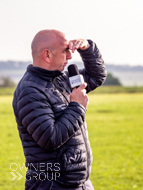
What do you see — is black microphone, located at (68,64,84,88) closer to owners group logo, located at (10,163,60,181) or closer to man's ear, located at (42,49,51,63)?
man's ear, located at (42,49,51,63)

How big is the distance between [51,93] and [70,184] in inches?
29.1

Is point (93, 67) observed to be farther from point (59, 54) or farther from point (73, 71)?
point (59, 54)

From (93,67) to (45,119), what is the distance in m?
0.94

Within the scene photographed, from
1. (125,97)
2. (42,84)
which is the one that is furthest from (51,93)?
(125,97)

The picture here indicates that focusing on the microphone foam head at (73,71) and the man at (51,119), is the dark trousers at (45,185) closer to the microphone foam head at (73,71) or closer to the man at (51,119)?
the man at (51,119)

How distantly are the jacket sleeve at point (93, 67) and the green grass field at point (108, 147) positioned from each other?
1.17 meters

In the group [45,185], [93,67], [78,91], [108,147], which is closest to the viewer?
[78,91]

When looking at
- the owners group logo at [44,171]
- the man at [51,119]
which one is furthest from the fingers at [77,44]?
the owners group logo at [44,171]

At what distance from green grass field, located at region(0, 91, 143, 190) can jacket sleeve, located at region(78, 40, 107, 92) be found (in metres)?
1.17

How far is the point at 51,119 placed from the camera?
294 centimetres

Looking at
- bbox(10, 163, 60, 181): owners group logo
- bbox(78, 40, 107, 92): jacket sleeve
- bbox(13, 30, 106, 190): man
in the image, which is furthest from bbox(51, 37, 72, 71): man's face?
bbox(10, 163, 60, 181): owners group logo

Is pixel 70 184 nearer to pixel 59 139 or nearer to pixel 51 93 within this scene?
pixel 59 139

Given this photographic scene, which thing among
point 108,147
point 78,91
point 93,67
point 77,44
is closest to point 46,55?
point 77,44

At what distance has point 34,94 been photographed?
2963 millimetres
